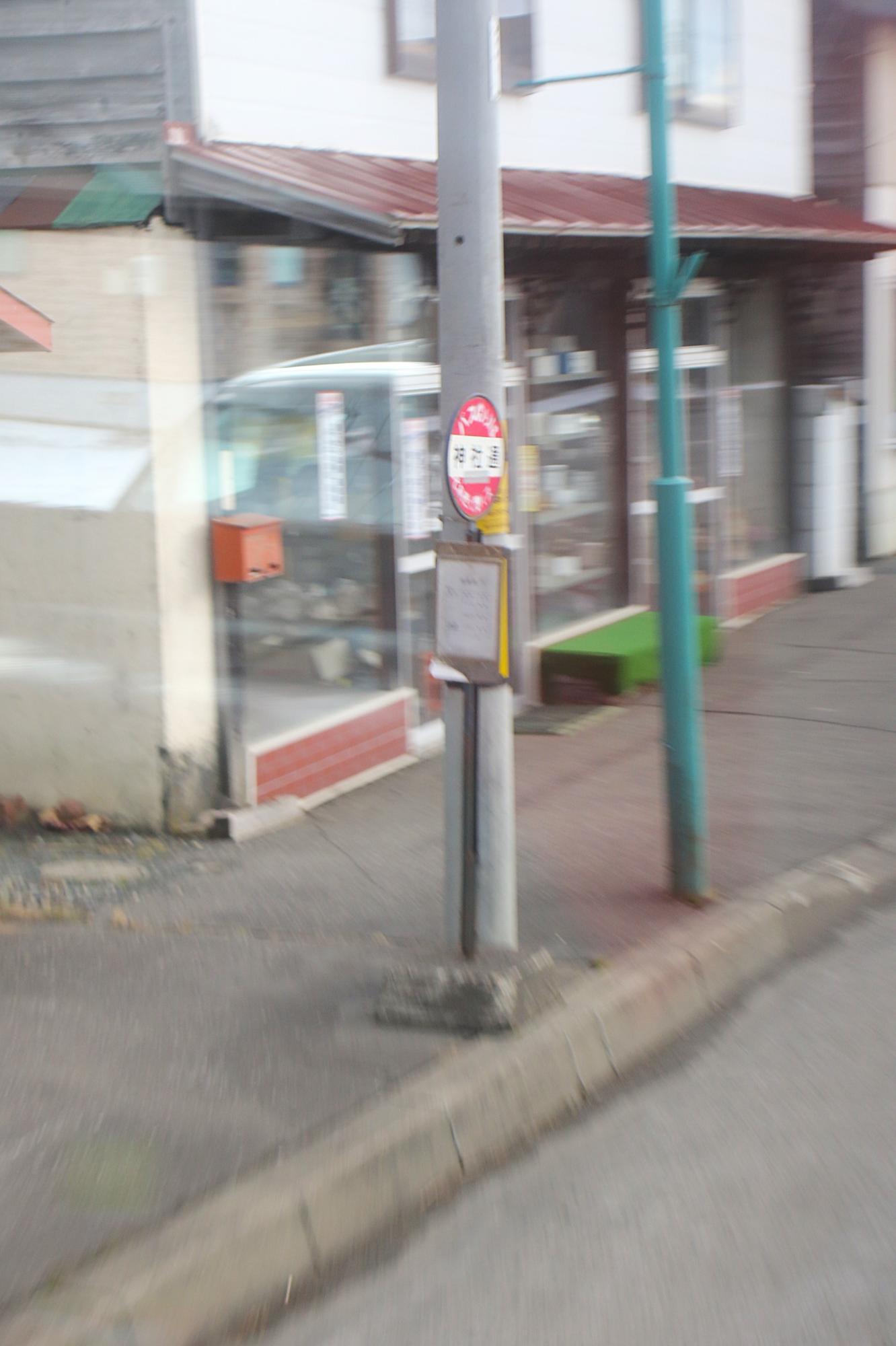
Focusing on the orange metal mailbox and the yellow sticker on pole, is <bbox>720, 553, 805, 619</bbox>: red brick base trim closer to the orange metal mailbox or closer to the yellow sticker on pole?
the orange metal mailbox

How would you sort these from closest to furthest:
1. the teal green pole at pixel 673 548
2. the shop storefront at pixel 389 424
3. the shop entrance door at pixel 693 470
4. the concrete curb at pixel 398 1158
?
1. the concrete curb at pixel 398 1158
2. the teal green pole at pixel 673 548
3. the shop storefront at pixel 389 424
4. the shop entrance door at pixel 693 470

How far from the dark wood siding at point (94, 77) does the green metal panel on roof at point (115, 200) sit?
7 centimetres

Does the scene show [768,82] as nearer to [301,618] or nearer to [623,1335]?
[301,618]

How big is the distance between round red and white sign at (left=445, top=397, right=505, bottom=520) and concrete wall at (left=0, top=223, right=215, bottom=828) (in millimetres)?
2471

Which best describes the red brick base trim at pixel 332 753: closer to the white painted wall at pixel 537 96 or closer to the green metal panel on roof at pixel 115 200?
the green metal panel on roof at pixel 115 200

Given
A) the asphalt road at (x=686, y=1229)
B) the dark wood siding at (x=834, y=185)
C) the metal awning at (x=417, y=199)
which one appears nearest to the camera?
the asphalt road at (x=686, y=1229)

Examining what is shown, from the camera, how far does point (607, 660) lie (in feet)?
31.1

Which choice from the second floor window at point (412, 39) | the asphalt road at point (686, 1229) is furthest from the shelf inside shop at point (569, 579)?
the asphalt road at point (686, 1229)

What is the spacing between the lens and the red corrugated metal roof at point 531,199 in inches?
256

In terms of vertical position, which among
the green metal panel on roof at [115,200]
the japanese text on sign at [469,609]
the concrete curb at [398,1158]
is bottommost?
the concrete curb at [398,1158]

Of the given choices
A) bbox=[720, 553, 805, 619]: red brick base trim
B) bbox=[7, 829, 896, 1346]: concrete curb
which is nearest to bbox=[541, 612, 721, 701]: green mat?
bbox=[720, 553, 805, 619]: red brick base trim

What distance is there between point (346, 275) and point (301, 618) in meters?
1.73

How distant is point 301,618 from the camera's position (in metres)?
7.82

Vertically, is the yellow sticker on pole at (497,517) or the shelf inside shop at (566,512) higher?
the yellow sticker on pole at (497,517)
